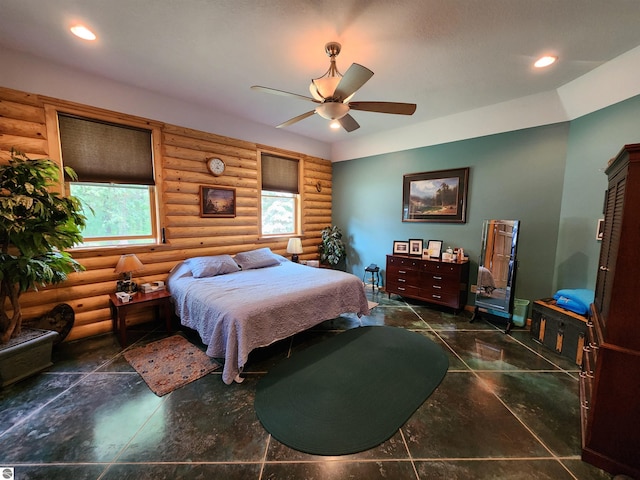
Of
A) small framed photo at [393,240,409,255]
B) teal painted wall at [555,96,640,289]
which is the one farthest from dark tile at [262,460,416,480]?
small framed photo at [393,240,409,255]

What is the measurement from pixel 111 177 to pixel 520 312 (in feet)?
18.8

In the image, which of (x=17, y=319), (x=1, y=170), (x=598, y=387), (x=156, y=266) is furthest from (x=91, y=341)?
(x=598, y=387)

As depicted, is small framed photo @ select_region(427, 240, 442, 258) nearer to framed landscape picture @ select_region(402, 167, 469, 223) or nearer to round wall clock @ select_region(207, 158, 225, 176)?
framed landscape picture @ select_region(402, 167, 469, 223)

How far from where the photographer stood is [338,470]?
1546 millimetres

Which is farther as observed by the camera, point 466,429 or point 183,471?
point 466,429

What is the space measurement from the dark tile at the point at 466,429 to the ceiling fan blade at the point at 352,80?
259 cm

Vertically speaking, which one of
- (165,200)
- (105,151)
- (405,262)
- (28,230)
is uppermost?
(105,151)

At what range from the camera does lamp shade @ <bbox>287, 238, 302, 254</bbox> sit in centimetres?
494

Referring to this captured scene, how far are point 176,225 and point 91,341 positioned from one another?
67.0 inches

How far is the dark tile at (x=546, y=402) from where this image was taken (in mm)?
1773

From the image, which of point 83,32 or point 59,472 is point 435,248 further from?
point 83,32

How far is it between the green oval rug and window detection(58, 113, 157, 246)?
2722 millimetres

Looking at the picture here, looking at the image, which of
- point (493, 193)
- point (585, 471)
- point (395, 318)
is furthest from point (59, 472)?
point (493, 193)

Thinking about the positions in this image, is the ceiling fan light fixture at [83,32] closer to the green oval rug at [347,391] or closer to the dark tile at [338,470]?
the green oval rug at [347,391]
